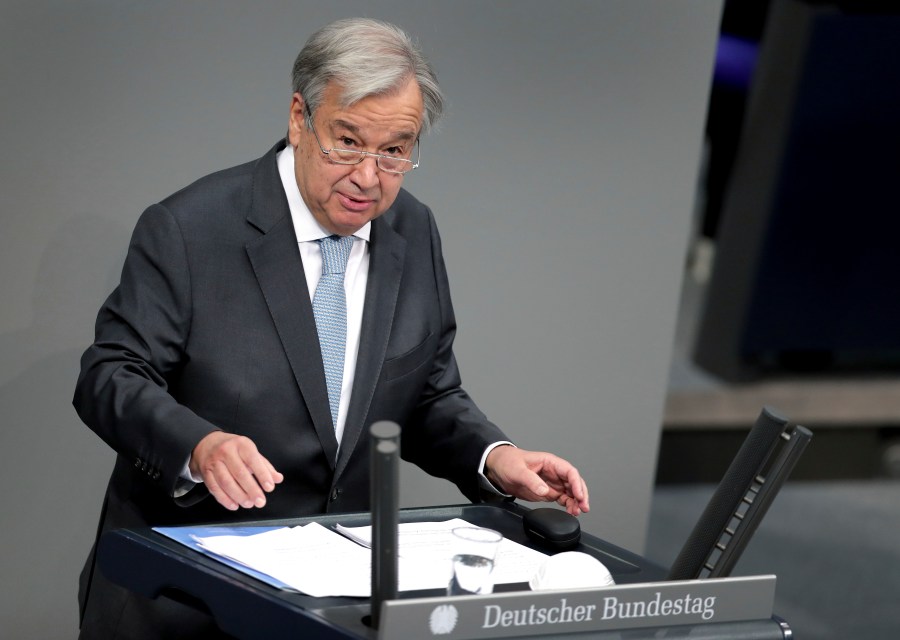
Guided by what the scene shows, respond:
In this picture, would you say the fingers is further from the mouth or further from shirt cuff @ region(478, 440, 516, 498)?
the mouth

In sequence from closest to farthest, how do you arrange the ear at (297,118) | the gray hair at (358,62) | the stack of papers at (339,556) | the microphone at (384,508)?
1. the microphone at (384,508)
2. the stack of papers at (339,556)
3. the gray hair at (358,62)
4. the ear at (297,118)

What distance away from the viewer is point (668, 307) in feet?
10.5

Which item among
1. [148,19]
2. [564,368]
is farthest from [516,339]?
[148,19]

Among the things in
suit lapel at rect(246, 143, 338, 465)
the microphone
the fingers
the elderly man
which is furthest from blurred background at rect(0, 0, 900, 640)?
the microphone

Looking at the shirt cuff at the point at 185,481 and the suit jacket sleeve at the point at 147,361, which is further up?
the suit jacket sleeve at the point at 147,361

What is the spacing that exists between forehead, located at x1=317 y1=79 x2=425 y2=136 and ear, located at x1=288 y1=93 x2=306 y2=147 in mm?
61

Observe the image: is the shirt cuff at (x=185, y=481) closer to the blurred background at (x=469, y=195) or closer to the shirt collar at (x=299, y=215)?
the shirt collar at (x=299, y=215)

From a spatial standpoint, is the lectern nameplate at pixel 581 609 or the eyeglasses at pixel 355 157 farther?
the eyeglasses at pixel 355 157

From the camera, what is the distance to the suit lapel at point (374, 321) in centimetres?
204

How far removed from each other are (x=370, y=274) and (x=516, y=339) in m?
1.01

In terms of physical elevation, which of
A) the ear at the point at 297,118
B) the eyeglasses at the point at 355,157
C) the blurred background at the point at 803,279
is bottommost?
the blurred background at the point at 803,279

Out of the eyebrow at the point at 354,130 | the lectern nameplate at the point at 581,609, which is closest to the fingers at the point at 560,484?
the lectern nameplate at the point at 581,609

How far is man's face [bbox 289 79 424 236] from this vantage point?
1.95 m

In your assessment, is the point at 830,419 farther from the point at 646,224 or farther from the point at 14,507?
the point at 14,507
